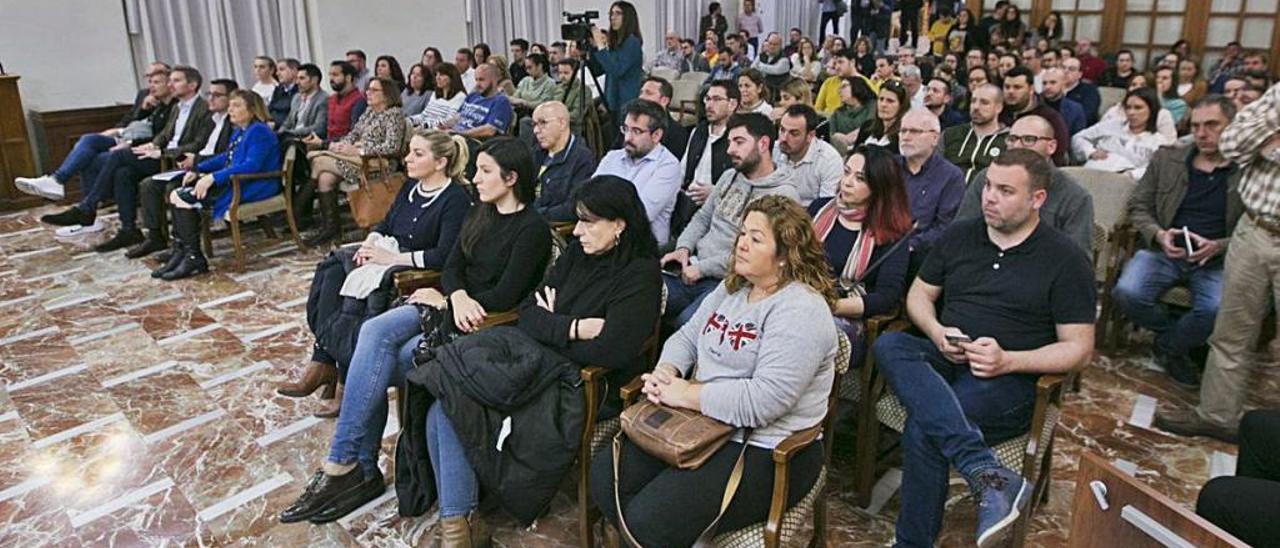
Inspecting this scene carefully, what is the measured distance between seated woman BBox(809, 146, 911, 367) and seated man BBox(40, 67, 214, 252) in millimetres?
4325

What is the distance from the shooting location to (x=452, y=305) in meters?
2.69

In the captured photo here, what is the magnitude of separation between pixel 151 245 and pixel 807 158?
3.92m

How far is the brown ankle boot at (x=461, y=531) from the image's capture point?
224cm

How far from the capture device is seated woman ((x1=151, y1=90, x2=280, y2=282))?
15.3ft

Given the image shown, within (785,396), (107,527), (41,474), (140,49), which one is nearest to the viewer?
(785,396)

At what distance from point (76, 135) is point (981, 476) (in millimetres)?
7208

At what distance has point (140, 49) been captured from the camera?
744 centimetres

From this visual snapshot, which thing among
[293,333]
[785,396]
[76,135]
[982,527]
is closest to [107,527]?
[293,333]

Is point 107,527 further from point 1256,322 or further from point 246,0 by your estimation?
point 246,0

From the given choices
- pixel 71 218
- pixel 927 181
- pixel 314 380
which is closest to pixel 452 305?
pixel 314 380

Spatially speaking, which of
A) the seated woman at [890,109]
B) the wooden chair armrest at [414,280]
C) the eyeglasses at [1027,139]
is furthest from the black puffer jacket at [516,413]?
the seated woman at [890,109]

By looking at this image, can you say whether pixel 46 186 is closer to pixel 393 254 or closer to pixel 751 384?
pixel 393 254

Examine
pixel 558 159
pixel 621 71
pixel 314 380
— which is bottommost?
pixel 314 380

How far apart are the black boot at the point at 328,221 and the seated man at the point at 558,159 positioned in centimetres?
197
